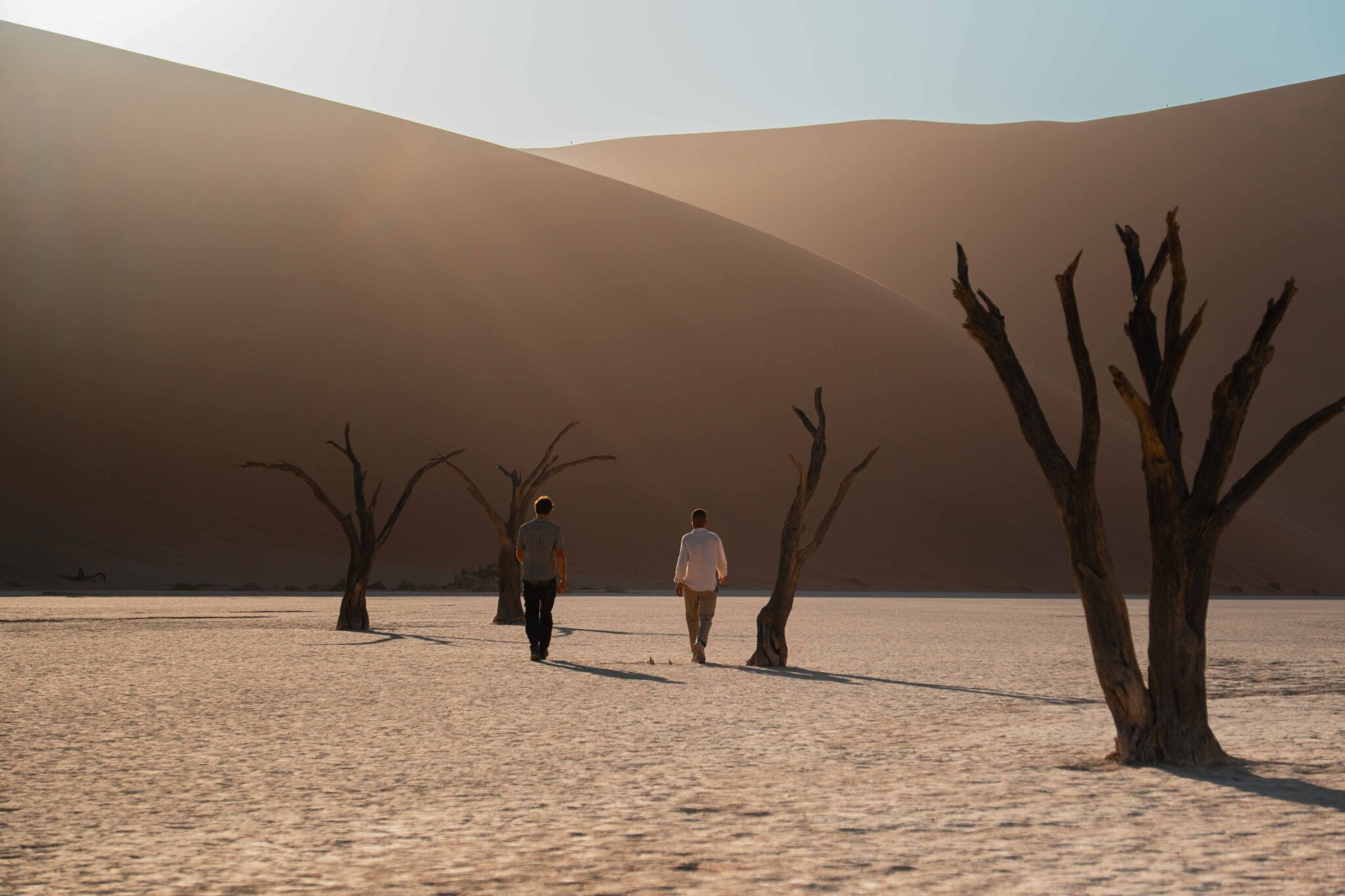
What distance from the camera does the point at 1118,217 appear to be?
90.8 meters

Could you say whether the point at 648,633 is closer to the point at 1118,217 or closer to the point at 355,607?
the point at 355,607

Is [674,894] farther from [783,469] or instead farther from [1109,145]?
[1109,145]

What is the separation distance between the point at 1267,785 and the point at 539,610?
870cm

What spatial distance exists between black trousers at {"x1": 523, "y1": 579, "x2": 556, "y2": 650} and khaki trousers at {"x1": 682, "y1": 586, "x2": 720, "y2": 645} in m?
1.40

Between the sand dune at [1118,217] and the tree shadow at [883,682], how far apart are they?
64.1 meters

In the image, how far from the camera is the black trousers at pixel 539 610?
14.1m

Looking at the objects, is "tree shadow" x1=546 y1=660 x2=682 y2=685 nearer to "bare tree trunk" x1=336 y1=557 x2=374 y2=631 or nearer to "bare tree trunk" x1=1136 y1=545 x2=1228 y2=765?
"bare tree trunk" x1=1136 y1=545 x2=1228 y2=765

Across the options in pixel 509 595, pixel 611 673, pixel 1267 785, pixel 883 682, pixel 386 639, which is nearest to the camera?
pixel 1267 785

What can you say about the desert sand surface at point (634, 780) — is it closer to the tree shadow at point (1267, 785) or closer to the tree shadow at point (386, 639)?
the tree shadow at point (1267, 785)

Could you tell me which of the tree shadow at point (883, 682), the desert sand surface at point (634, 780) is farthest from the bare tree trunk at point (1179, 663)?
the tree shadow at point (883, 682)

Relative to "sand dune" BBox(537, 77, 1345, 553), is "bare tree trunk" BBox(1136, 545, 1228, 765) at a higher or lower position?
lower

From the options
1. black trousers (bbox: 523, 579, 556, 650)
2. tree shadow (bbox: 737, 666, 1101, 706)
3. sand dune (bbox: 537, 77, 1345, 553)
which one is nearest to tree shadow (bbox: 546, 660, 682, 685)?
black trousers (bbox: 523, 579, 556, 650)

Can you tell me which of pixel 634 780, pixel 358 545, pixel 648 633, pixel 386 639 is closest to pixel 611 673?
pixel 386 639

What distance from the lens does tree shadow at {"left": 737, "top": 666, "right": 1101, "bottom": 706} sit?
36.6ft
